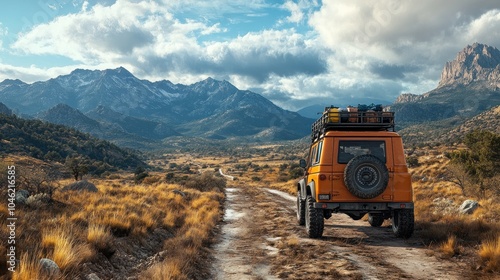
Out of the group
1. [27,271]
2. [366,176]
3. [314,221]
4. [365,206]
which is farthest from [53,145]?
[27,271]

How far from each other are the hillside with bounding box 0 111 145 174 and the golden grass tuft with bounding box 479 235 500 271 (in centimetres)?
5614

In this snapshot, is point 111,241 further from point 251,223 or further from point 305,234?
point 251,223

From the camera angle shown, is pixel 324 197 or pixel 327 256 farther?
pixel 324 197

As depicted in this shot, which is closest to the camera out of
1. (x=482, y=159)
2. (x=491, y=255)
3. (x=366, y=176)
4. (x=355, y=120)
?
(x=491, y=255)

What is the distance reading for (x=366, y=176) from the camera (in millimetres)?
9406

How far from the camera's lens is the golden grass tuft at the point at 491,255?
668 cm

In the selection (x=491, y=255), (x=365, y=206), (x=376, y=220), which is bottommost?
(x=376, y=220)

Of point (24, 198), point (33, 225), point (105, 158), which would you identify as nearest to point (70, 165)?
point (24, 198)

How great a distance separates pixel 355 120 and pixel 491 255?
509 centimetres

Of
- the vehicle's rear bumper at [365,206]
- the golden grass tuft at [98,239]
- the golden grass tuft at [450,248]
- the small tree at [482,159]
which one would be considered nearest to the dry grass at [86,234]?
the golden grass tuft at [98,239]

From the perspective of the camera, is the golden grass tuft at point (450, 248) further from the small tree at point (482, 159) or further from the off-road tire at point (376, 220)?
the small tree at point (482, 159)

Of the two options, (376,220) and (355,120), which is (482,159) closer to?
(376,220)

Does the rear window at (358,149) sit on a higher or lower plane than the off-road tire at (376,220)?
higher

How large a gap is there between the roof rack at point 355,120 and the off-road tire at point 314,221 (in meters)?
2.37
